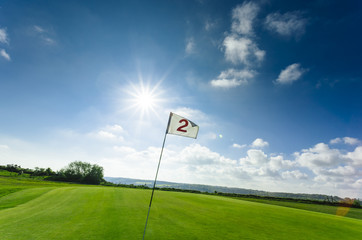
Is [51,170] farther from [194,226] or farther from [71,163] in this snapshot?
[194,226]

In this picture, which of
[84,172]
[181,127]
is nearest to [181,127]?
[181,127]

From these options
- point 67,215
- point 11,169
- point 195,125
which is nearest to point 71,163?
point 11,169

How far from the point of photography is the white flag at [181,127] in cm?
1174

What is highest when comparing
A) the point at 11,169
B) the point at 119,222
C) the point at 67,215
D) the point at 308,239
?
the point at 308,239

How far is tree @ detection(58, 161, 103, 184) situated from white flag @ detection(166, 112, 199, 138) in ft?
350

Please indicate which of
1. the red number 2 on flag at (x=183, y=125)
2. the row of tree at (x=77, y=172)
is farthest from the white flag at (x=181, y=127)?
the row of tree at (x=77, y=172)

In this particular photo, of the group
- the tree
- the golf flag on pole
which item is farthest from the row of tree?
the golf flag on pole

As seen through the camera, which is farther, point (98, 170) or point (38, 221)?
point (98, 170)

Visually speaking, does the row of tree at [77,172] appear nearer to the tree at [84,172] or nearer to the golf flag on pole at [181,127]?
the tree at [84,172]

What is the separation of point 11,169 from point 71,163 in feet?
108

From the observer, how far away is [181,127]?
12.1 m

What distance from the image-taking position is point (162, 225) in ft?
36.7

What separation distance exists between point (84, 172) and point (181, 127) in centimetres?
11559

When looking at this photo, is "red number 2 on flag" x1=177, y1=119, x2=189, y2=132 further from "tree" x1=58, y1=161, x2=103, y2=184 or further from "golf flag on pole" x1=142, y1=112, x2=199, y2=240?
"tree" x1=58, y1=161, x2=103, y2=184
